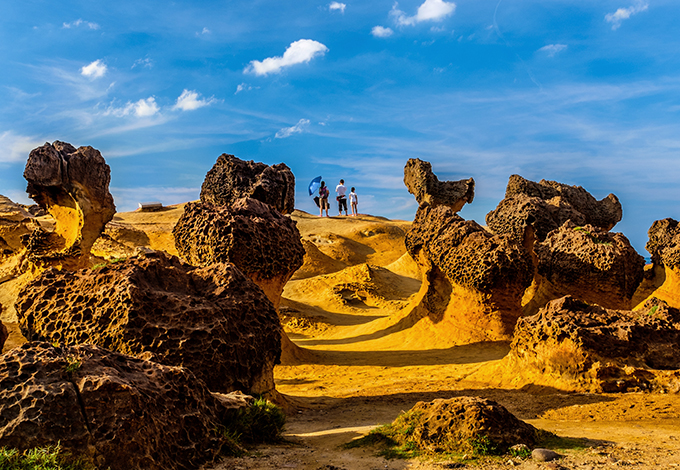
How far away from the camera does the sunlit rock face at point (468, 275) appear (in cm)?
1130

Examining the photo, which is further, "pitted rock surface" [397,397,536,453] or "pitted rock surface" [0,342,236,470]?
"pitted rock surface" [397,397,536,453]

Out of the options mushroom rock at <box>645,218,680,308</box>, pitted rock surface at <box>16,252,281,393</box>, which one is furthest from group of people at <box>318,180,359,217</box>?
pitted rock surface at <box>16,252,281,393</box>

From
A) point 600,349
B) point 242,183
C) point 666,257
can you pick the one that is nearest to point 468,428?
point 600,349

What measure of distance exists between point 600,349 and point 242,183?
958cm

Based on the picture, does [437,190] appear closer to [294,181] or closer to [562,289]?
[294,181]

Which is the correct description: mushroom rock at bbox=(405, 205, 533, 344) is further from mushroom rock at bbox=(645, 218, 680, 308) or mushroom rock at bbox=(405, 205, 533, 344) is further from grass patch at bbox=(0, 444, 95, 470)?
grass patch at bbox=(0, 444, 95, 470)

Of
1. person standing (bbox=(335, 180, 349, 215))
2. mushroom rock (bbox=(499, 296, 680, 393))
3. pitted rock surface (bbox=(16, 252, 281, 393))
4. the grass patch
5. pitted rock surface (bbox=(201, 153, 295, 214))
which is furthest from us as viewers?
person standing (bbox=(335, 180, 349, 215))

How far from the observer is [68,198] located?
1378 cm

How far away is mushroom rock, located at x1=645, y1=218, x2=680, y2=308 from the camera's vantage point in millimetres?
15404

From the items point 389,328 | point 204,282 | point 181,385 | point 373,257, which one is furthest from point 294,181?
point 373,257

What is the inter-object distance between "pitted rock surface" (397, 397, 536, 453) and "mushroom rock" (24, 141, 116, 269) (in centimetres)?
1157

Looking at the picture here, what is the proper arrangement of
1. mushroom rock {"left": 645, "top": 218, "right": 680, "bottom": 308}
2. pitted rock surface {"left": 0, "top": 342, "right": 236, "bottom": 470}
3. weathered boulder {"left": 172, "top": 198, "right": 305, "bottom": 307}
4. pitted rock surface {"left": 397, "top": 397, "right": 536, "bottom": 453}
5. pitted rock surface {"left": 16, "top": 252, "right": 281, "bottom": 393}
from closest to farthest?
pitted rock surface {"left": 0, "top": 342, "right": 236, "bottom": 470} < pitted rock surface {"left": 397, "top": 397, "right": 536, "bottom": 453} < pitted rock surface {"left": 16, "top": 252, "right": 281, "bottom": 393} < weathered boulder {"left": 172, "top": 198, "right": 305, "bottom": 307} < mushroom rock {"left": 645, "top": 218, "right": 680, "bottom": 308}

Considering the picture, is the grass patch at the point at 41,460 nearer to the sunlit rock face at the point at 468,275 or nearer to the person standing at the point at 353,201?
the sunlit rock face at the point at 468,275

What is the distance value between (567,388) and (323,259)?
18753 millimetres
